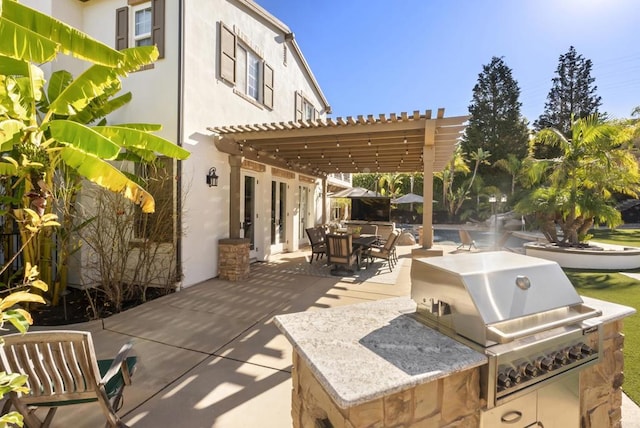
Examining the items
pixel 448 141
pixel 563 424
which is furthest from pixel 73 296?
pixel 448 141

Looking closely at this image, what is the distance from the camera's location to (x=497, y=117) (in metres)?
31.9

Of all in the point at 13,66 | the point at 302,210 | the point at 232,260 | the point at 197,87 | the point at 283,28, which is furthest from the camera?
the point at 302,210

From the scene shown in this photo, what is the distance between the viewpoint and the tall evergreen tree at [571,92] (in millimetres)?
30297

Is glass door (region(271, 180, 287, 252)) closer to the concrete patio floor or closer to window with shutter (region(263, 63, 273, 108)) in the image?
window with shutter (region(263, 63, 273, 108))

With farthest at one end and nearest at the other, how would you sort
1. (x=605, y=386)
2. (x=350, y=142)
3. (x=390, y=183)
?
(x=390, y=183), (x=350, y=142), (x=605, y=386)

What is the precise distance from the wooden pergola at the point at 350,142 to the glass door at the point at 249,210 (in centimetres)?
83

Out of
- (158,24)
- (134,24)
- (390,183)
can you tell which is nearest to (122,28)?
(134,24)

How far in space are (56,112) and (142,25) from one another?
13.4ft

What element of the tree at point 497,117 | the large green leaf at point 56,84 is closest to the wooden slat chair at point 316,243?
the large green leaf at point 56,84

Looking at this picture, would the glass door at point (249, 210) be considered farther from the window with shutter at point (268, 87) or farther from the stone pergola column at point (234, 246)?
the window with shutter at point (268, 87)

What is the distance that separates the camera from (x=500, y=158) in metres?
31.0

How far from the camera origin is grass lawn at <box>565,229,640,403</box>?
11.0ft

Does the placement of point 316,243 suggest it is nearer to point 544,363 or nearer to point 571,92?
point 544,363

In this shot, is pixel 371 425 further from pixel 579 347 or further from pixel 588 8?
pixel 588 8
